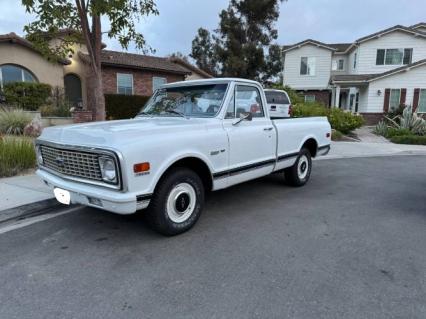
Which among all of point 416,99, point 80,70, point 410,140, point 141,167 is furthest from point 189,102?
point 416,99

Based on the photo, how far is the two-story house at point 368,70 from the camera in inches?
844

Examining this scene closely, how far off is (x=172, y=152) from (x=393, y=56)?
26311 mm

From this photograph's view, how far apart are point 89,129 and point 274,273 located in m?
2.58

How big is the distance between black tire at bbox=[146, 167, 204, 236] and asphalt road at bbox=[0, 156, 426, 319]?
0.49ft

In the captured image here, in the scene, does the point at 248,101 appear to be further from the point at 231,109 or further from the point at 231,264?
the point at 231,264

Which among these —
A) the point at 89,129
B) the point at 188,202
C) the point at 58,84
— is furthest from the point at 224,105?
the point at 58,84

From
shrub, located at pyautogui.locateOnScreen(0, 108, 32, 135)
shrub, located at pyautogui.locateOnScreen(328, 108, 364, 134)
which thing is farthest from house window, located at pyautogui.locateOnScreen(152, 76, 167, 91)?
shrub, located at pyautogui.locateOnScreen(0, 108, 32, 135)

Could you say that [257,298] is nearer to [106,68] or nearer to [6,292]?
[6,292]

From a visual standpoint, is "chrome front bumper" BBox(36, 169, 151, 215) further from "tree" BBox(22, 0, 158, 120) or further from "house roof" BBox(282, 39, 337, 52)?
"house roof" BBox(282, 39, 337, 52)

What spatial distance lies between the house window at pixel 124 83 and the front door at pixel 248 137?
17.5 metres

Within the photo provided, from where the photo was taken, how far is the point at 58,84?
1786 cm

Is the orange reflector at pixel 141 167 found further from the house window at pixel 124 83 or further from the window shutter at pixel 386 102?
the window shutter at pixel 386 102

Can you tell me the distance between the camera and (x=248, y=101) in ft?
16.5

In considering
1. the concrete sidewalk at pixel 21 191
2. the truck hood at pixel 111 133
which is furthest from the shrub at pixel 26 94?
the truck hood at pixel 111 133
